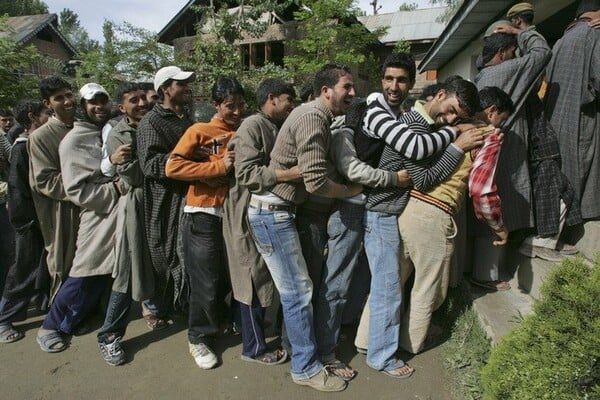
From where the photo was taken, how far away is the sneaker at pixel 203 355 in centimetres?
275

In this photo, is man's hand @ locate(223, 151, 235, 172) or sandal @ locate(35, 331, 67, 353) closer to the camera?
man's hand @ locate(223, 151, 235, 172)

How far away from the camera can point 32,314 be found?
3525 millimetres

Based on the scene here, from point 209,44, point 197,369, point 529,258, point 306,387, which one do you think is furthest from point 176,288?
point 209,44

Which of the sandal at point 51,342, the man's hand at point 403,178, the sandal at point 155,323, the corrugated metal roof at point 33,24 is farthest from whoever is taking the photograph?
the corrugated metal roof at point 33,24

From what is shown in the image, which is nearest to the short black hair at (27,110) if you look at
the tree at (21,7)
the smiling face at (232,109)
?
the smiling face at (232,109)

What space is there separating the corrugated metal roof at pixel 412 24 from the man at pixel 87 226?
57.6 ft

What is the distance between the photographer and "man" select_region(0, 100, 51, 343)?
10.2 ft

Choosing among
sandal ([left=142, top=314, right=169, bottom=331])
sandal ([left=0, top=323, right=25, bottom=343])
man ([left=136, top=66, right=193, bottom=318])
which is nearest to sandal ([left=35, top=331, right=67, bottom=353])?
sandal ([left=0, top=323, right=25, bottom=343])

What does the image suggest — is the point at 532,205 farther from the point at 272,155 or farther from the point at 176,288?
the point at 176,288

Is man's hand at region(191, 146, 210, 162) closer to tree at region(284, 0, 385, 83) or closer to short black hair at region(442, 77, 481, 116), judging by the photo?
short black hair at region(442, 77, 481, 116)

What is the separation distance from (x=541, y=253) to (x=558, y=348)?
1684 millimetres

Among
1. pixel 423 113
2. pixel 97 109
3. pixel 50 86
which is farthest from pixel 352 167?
pixel 50 86

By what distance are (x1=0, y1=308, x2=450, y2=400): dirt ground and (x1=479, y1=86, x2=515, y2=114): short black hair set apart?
5.78 feet

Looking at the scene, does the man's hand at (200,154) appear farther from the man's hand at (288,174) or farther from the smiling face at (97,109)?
the smiling face at (97,109)
